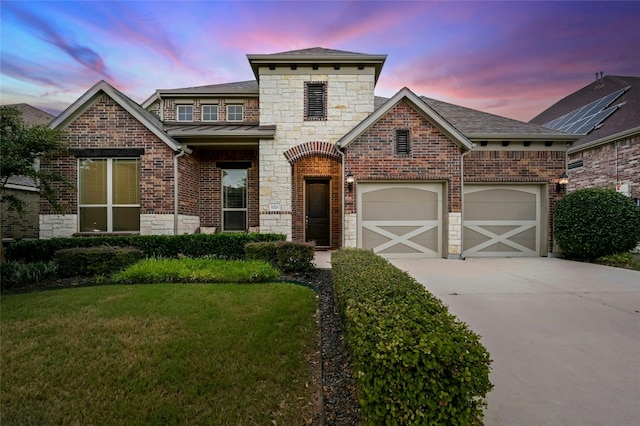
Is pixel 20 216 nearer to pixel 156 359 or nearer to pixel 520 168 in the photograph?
pixel 156 359

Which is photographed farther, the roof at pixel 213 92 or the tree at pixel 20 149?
the roof at pixel 213 92

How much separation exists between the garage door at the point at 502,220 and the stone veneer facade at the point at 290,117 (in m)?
4.73

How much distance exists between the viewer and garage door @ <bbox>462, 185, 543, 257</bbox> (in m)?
9.25

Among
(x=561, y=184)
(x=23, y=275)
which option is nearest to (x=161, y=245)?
(x=23, y=275)

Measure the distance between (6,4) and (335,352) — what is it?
825cm

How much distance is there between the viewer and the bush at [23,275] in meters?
5.51

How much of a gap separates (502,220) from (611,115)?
30.5 feet

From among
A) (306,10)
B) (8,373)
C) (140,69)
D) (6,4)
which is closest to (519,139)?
(306,10)

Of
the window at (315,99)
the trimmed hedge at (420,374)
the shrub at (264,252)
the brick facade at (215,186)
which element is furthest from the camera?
the brick facade at (215,186)

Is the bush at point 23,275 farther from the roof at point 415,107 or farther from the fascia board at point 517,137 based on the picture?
the fascia board at point 517,137

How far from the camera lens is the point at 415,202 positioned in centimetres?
888

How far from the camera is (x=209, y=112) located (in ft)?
36.6

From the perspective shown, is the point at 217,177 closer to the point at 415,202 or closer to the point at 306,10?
the point at 306,10

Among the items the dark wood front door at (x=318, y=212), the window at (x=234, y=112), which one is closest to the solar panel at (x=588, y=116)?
the dark wood front door at (x=318, y=212)
